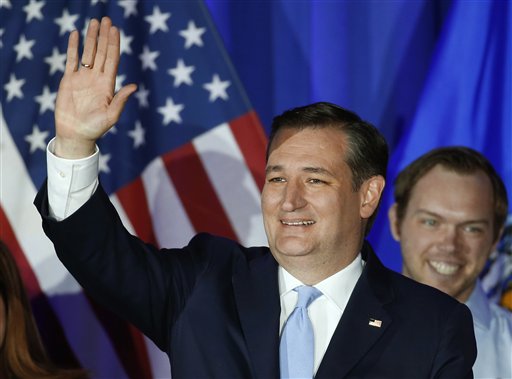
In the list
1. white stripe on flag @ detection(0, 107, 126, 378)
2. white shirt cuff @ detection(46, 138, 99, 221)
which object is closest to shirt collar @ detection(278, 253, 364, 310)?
white shirt cuff @ detection(46, 138, 99, 221)

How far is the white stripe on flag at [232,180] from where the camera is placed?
3492 millimetres

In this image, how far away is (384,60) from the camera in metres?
3.65

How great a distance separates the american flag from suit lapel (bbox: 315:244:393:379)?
3.58ft

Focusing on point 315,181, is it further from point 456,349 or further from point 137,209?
point 137,209

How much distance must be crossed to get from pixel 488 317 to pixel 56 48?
1.82 metres

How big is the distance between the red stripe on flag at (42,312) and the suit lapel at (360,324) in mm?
1398

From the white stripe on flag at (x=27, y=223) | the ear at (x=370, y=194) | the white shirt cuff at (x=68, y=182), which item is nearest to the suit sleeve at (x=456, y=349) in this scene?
the ear at (x=370, y=194)

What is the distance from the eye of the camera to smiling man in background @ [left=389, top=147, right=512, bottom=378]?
3.37 metres

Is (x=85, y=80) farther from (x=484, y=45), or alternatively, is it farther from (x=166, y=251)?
(x=484, y=45)

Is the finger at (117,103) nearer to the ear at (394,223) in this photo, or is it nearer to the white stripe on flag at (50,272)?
the white stripe on flag at (50,272)

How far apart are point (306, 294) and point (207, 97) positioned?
1.30m

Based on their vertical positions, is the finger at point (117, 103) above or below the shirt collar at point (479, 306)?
above

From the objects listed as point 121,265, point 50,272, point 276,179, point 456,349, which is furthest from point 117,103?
point 50,272

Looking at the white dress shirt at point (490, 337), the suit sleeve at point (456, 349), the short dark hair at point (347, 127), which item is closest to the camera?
the suit sleeve at point (456, 349)
